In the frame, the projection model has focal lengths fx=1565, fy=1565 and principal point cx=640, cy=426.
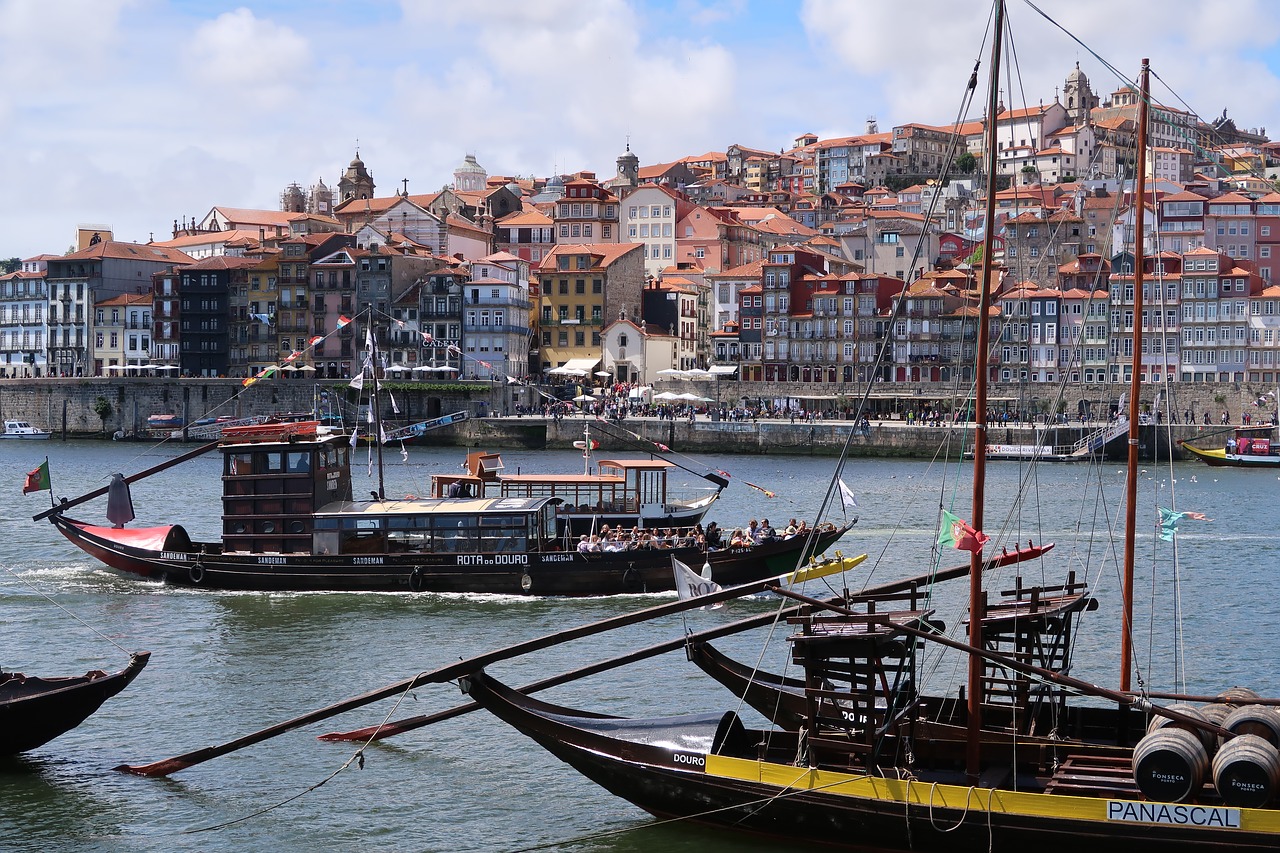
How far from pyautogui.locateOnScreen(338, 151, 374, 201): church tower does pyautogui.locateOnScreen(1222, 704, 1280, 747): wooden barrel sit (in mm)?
152115

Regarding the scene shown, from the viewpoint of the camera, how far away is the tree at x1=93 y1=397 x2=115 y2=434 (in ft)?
364

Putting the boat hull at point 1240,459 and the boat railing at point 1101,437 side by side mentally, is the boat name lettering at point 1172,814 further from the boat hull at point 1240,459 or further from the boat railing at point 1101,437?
the boat hull at point 1240,459

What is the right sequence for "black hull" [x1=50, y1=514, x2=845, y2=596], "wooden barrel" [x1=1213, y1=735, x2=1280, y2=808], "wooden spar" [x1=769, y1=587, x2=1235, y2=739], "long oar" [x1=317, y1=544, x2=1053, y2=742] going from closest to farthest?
"wooden barrel" [x1=1213, y1=735, x2=1280, y2=808] < "wooden spar" [x1=769, y1=587, x2=1235, y2=739] < "long oar" [x1=317, y1=544, x2=1053, y2=742] < "black hull" [x1=50, y1=514, x2=845, y2=596]

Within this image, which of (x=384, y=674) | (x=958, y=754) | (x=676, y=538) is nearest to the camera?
(x=958, y=754)

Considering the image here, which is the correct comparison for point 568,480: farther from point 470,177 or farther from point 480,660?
point 470,177

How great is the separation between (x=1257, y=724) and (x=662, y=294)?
3968 inches

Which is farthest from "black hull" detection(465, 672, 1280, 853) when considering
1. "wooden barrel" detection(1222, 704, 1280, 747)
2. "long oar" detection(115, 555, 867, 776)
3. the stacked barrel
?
"wooden barrel" detection(1222, 704, 1280, 747)

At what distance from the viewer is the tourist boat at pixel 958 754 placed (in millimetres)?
17031

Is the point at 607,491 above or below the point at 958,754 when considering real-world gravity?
above

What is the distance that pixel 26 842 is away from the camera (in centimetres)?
1973

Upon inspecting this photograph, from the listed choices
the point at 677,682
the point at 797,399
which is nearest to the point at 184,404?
the point at 797,399

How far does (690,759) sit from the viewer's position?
19.2 m

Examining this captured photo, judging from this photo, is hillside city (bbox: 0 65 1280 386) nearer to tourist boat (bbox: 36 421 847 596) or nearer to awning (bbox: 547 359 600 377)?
awning (bbox: 547 359 600 377)

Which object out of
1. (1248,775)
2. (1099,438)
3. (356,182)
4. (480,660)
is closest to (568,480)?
(480,660)
